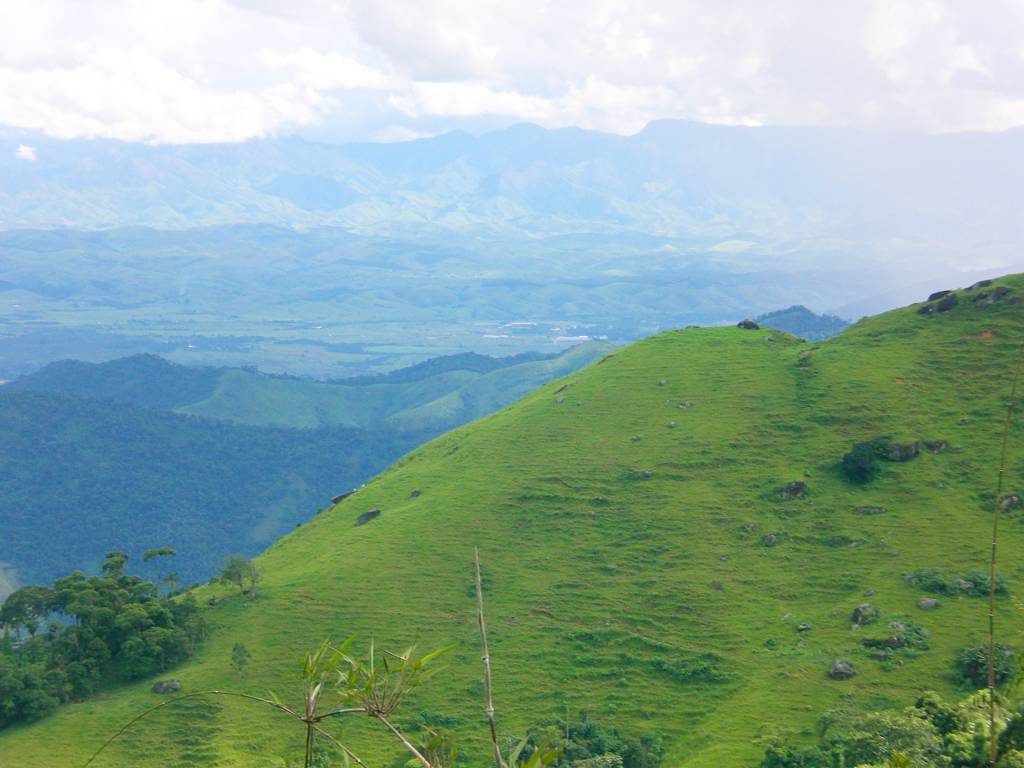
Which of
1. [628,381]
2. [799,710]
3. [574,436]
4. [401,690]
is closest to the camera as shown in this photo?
[401,690]

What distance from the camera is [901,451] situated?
71125 mm

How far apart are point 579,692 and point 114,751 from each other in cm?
2486

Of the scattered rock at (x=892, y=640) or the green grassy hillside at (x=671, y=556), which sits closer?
the green grassy hillside at (x=671, y=556)

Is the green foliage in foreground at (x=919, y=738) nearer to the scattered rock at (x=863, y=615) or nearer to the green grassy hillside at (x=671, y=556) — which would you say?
the green grassy hillside at (x=671, y=556)

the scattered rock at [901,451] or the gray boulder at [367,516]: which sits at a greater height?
the scattered rock at [901,451]

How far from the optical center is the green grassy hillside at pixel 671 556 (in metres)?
52.6

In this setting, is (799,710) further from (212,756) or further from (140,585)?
(140,585)

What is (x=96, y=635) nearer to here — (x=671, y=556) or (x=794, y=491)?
(x=671, y=556)

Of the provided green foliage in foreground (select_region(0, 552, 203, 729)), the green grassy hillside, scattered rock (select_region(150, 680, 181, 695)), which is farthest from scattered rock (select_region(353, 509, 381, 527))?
scattered rock (select_region(150, 680, 181, 695))

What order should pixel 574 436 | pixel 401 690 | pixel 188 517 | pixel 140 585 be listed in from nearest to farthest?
pixel 401 690
pixel 140 585
pixel 574 436
pixel 188 517

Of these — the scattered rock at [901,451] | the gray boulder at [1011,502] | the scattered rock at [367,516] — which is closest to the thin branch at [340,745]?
the gray boulder at [1011,502]

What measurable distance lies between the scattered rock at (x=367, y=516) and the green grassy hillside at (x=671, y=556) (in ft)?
5.03

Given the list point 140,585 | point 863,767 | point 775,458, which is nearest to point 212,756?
point 140,585

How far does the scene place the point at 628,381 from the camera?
91.7 meters
